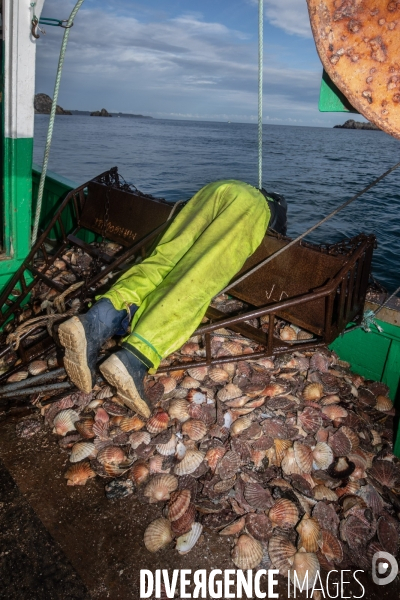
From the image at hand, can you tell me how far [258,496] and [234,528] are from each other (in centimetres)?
27

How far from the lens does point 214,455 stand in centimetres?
288

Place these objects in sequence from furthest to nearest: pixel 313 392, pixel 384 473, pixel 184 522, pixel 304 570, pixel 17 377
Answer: pixel 17 377, pixel 313 392, pixel 384 473, pixel 184 522, pixel 304 570

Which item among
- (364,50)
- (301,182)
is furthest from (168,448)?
(301,182)

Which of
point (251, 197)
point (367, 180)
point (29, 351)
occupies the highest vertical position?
point (367, 180)

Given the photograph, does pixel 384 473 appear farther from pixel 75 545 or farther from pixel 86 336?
pixel 86 336

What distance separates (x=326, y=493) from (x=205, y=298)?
171 cm

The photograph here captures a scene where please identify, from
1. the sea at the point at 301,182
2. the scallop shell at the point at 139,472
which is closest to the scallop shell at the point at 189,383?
the scallop shell at the point at 139,472

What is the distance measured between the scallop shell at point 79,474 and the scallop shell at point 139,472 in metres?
0.29

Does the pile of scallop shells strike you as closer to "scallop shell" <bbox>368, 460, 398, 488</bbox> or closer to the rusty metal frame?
"scallop shell" <bbox>368, 460, 398, 488</bbox>

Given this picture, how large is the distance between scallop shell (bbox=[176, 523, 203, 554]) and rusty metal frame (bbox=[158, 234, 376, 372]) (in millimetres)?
1080

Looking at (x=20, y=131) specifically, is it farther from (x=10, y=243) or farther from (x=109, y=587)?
(x=109, y=587)

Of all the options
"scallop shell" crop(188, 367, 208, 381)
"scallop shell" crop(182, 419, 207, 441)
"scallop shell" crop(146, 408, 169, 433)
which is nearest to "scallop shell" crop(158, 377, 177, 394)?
"scallop shell" crop(188, 367, 208, 381)

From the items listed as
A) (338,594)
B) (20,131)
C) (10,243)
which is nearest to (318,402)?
(338,594)

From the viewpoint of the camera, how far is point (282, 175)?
22312mm
